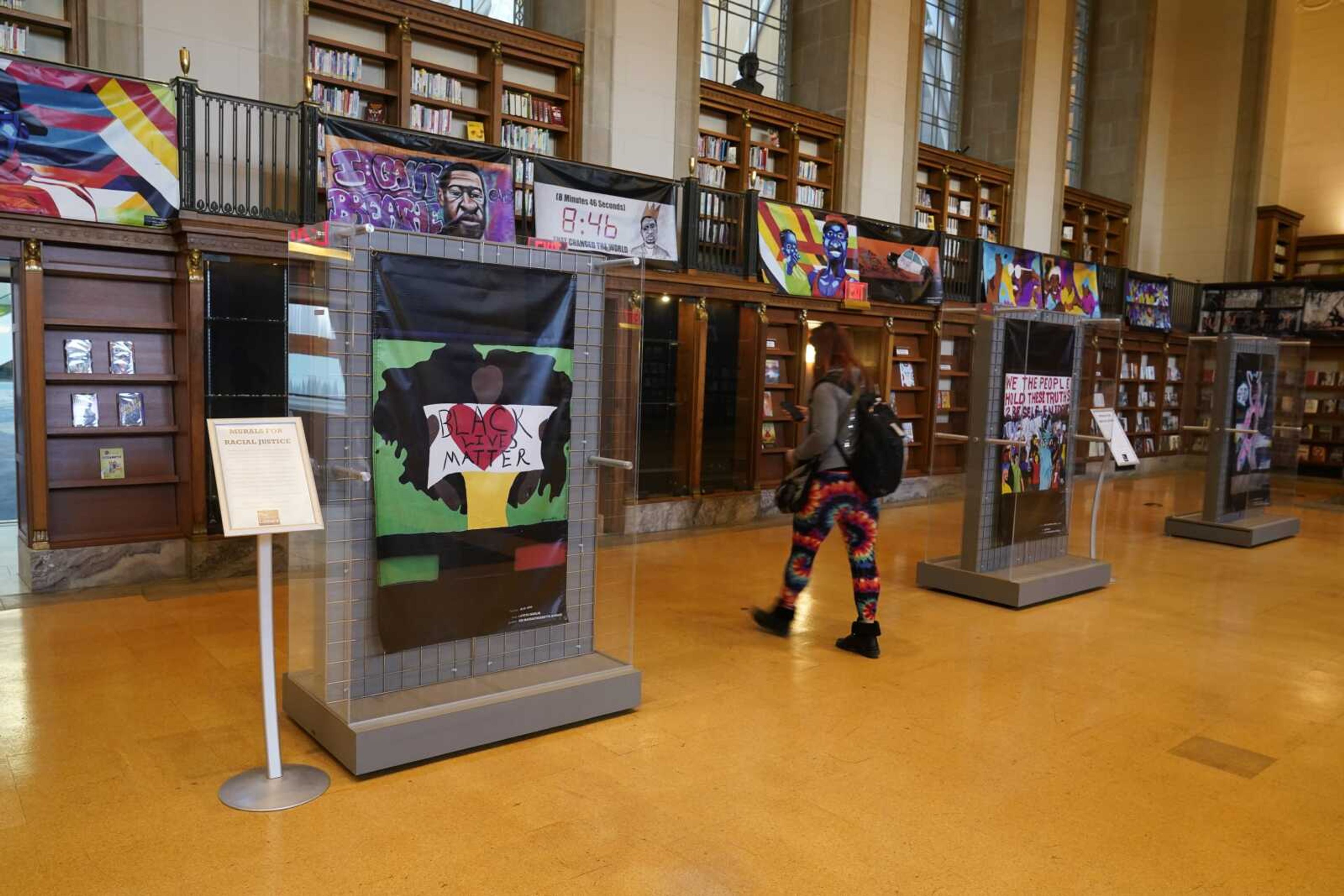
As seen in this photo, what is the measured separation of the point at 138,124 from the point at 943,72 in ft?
42.9

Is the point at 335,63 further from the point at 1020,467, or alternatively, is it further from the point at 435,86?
the point at 1020,467

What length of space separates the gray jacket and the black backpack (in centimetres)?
3

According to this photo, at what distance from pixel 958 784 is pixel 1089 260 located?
16150 mm

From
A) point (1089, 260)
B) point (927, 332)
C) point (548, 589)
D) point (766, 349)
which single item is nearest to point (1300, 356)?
point (927, 332)

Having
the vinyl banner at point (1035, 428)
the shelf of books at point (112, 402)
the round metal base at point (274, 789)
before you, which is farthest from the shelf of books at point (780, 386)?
the round metal base at point (274, 789)

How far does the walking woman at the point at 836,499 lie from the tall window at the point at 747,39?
8.25 m

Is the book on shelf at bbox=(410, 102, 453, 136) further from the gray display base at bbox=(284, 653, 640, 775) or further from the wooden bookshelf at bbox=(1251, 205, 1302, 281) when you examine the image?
the wooden bookshelf at bbox=(1251, 205, 1302, 281)

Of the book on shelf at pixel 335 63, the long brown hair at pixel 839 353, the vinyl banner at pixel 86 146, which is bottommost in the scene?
the long brown hair at pixel 839 353

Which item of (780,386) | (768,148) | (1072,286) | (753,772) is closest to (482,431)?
(753,772)

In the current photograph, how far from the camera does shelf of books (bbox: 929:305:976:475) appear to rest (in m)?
6.52

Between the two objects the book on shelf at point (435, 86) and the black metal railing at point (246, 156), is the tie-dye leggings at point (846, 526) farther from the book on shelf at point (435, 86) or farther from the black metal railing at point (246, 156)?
the book on shelf at point (435, 86)

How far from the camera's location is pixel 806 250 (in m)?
10.2

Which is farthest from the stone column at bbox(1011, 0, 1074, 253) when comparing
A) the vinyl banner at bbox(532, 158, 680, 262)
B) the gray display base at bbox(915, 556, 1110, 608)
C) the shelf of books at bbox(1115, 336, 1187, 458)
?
the gray display base at bbox(915, 556, 1110, 608)

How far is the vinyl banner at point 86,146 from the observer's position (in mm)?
Result: 5699
